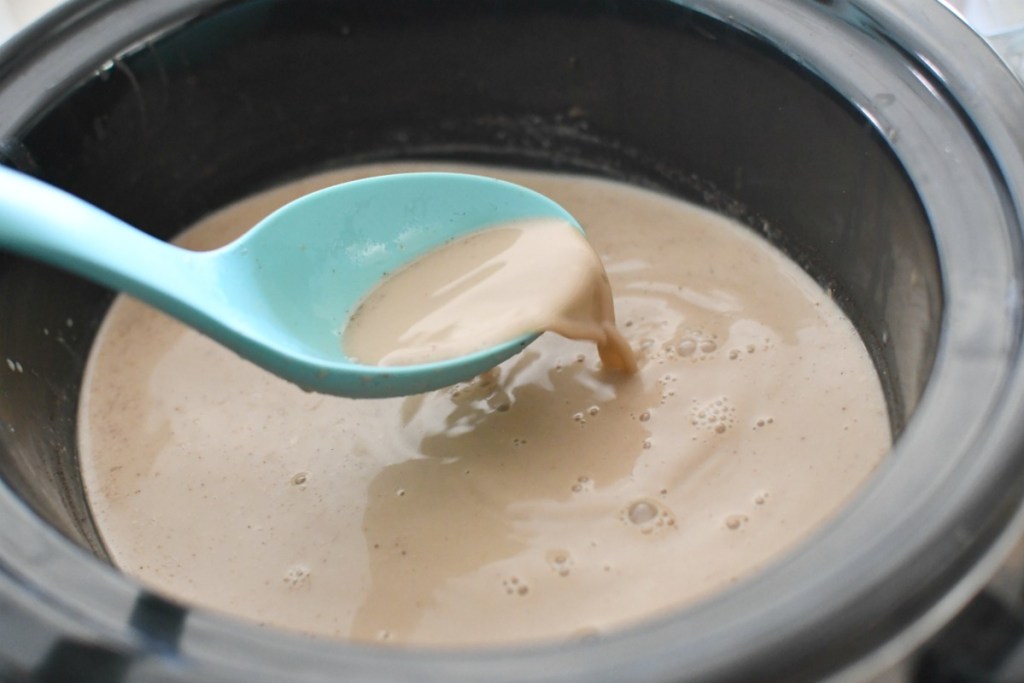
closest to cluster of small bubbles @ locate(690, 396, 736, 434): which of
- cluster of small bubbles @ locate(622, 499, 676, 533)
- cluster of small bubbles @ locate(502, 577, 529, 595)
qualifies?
cluster of small bubbles @ locate(622, 499, 676, 533)

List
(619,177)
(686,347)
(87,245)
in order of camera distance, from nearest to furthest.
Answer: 1. (87,245)
2. (686,347)
3. (619,177)

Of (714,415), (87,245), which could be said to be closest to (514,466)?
(714,415)

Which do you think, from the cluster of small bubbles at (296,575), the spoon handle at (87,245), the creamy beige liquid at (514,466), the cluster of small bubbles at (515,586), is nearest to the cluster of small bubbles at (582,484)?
the creamy beige liquid at (514,466)

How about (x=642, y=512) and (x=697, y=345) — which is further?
(x=697, y=345)

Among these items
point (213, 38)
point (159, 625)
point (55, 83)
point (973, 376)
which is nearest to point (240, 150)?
point (213, 38)

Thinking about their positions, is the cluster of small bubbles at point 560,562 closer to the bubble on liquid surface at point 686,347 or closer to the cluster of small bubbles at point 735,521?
the cluster of small bubbles at point 735,521

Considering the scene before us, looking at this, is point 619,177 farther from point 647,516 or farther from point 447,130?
point 647,516
